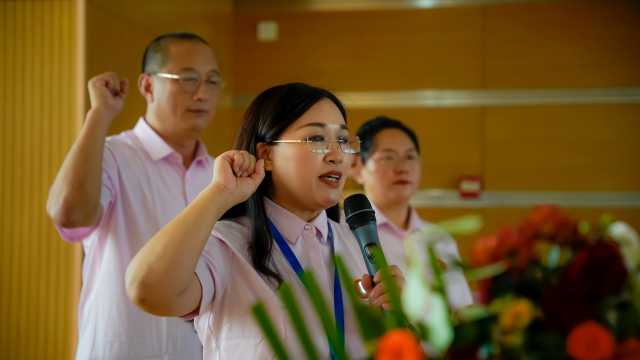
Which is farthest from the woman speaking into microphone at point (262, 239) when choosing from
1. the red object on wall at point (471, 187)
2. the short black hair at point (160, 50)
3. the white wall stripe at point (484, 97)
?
the white wall stripe at point (484, 97)

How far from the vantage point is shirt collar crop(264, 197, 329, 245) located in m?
1.79

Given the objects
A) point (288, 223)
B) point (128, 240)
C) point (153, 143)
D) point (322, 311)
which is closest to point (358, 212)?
point (288, 223)

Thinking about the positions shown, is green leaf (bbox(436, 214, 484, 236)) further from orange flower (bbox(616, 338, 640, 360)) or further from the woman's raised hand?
the woman's raised hand

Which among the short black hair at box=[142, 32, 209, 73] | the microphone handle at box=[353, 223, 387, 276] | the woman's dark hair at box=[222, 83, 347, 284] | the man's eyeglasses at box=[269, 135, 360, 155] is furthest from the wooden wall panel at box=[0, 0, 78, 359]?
the microphone handle at box=[353, 223, 387, 276]

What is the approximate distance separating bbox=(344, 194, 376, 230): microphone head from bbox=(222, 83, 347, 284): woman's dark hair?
18cm

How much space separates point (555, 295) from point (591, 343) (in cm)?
6

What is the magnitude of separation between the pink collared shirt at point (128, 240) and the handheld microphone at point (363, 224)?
2.91ft

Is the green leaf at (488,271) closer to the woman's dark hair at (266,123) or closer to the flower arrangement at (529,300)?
the flower arrangement at (529,300)

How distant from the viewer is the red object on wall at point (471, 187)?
5.20 m

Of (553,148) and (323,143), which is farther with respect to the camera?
(553,148)

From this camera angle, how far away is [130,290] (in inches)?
60.2

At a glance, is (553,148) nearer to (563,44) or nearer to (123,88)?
(563,44)

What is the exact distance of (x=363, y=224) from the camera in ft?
5.65

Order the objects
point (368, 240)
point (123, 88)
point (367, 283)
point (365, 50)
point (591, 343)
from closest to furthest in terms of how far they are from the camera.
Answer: point (591, 343)
point (367, 283)
point (368, 240)
point (123, 88)
point (365, 50)
